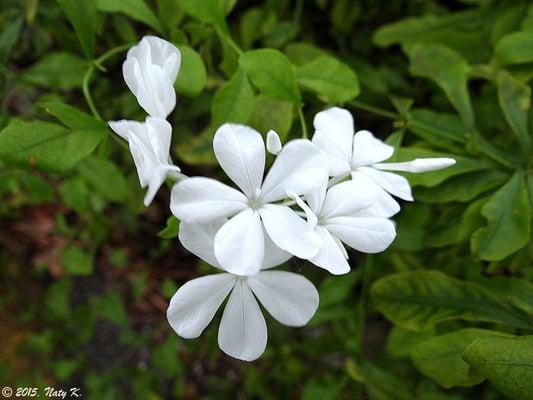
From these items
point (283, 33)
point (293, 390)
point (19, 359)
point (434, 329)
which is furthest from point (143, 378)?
point (283, 33)

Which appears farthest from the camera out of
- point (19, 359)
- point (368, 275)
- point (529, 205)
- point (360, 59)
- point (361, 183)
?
point (19, 359)

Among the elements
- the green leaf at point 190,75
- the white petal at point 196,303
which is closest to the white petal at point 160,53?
the green leaf at point 190,75

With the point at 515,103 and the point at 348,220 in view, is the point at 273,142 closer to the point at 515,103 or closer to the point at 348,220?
the point at 348,220

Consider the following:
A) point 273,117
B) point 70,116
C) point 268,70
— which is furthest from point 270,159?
point 70,116

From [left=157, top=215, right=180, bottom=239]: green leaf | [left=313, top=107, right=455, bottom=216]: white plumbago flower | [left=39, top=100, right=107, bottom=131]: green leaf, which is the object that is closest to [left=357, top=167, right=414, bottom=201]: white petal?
[left=313, top=107, right=455, bottom=216]: white plumbago flower

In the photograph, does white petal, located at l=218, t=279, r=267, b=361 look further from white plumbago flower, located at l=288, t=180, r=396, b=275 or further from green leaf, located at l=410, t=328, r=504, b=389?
green leaf, located at l=410, t=328, r=504, b=389

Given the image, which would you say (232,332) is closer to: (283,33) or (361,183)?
(361,183)

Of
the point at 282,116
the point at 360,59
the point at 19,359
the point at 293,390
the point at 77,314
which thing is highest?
the point at 282,116
